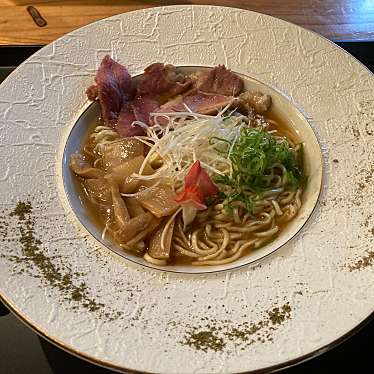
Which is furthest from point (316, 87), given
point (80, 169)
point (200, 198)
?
point (80, 169)

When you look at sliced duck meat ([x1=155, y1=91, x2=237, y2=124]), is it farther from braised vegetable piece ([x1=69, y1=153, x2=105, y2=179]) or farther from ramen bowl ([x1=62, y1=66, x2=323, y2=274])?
braised vegetable piece ([x1=69, y1=153, x2=105, y2=179])

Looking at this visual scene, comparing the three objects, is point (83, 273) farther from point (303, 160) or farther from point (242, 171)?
point (303, 160)

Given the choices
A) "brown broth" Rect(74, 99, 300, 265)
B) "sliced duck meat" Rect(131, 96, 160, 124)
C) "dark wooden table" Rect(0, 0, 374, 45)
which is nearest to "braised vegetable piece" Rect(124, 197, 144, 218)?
"brown broth" Rect(74, 99, 300, 265)

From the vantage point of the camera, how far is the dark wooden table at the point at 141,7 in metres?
3.38

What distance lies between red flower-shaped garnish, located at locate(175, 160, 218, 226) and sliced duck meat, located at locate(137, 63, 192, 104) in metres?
0.58

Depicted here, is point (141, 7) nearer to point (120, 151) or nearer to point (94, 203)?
point (120, 151)

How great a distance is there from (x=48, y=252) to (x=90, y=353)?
1.64ft

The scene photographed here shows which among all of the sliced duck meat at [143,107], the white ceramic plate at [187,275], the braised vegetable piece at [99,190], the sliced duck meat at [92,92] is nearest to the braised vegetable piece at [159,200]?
the braised vegetable piece at [99,190]

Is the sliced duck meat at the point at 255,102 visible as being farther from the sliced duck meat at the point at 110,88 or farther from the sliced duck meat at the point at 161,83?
the sliced duck meat at the point at 110,88

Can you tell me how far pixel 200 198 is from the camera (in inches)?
94.3

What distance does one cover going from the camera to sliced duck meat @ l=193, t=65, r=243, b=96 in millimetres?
2846

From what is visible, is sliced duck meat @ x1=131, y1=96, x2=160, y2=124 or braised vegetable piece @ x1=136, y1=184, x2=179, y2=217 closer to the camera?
braised vegetable piece @ x1=136, y1=184, x2=179, y2=217

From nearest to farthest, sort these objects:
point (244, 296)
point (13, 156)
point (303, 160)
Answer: point (244, 296)
point (13, 156)
point (303, 160)

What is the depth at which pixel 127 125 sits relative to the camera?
273 centimetres
